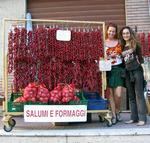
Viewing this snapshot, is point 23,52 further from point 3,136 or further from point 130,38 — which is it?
point 130,38

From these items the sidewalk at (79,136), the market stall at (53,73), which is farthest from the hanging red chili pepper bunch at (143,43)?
the sidewalk at (79,136)

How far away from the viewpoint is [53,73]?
634cm

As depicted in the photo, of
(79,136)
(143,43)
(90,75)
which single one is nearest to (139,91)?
(90,75)

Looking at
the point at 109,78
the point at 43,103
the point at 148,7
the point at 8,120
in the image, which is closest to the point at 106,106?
the point at 109,78

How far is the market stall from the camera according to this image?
6098mm

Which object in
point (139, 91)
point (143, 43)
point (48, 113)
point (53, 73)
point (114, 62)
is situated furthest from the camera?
point (143, 43)

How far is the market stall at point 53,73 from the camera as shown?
610 cm

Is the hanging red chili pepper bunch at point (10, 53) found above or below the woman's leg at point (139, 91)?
above

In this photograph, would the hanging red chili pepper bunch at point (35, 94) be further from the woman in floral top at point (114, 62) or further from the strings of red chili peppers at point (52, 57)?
the woman in floral top at point (114, 62)

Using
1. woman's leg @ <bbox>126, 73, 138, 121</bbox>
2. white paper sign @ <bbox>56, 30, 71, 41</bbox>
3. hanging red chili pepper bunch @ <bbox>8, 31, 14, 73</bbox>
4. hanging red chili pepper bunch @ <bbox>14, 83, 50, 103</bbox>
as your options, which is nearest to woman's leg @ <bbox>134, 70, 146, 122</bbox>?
woman's leg @ <bbox>126, 73, 138, 121</bbox>

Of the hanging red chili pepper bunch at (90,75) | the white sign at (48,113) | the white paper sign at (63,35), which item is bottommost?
the white sign at (48,113)

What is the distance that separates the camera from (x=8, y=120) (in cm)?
618

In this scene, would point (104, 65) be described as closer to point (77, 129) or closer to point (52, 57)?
point (52, 57)

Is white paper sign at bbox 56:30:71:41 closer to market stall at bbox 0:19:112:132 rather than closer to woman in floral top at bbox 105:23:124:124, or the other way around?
market stall at bbox 0:19:112:132
